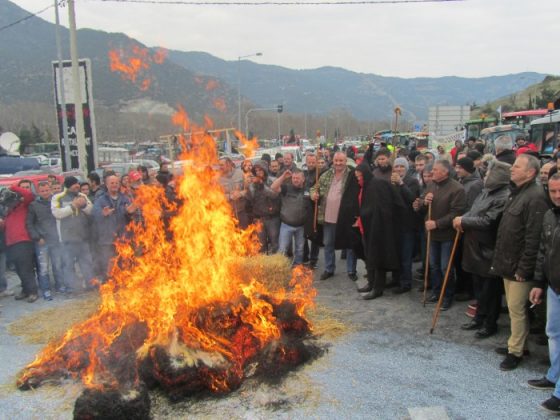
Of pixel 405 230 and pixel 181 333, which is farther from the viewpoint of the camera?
pixel 405 230

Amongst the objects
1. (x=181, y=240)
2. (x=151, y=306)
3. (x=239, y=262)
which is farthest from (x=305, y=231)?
(x=151, y=306)

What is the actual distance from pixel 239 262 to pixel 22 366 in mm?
3156

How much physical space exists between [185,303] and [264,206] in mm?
3865

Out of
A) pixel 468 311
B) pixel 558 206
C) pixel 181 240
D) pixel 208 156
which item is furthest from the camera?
pixel 208 156

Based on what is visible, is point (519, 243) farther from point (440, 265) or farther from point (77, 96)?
point (77, 96)

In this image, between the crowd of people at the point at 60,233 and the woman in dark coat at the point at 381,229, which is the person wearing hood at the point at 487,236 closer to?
the woman in dark coat at the point at 381,229

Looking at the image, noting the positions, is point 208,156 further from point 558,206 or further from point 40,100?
point 40,100

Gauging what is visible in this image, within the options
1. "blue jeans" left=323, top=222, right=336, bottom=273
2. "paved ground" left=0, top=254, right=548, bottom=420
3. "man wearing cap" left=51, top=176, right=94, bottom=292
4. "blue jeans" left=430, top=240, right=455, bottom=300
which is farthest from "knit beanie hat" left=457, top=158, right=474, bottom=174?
"man wearing cap" left=51, top=176, right=94, bottom=292

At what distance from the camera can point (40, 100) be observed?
87.0 m

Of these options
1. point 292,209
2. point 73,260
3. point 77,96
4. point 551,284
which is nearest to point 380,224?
point 292,209

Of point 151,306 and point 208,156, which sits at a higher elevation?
point 208,156

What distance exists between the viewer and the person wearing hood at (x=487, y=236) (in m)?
5.52

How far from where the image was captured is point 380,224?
7.30 meters

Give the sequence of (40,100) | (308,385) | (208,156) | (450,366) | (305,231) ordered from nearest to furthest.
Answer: (308,385)
(450,366)
(305,231)
(208,156)
(40,100)
